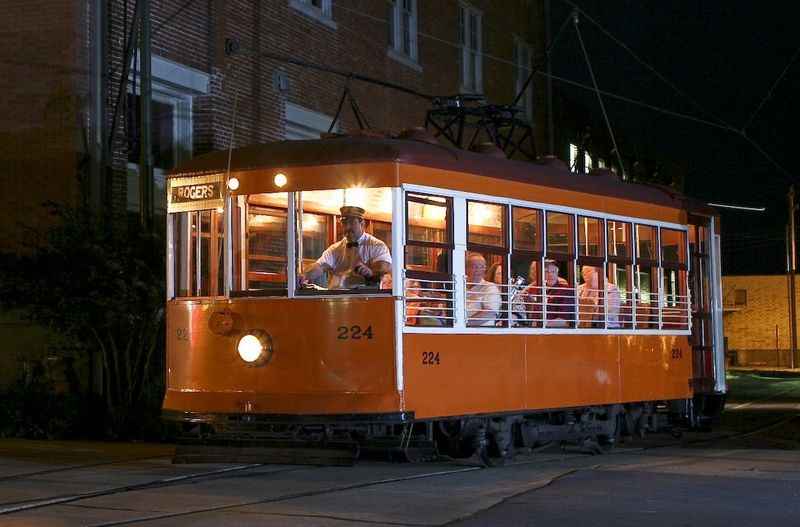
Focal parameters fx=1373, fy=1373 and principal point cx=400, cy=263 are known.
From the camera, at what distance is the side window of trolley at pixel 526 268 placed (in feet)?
45.4

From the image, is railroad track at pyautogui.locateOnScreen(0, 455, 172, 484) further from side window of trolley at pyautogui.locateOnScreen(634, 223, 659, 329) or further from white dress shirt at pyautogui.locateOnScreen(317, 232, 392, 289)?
side window of trolley at pyautogui.locateOnScreen(634, 223, 659, 329)

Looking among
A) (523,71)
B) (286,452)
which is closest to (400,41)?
(523,71)

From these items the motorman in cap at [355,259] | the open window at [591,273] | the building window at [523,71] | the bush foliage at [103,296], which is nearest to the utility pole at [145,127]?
the bush foliage at [103,296]

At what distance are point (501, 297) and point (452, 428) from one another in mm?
1382

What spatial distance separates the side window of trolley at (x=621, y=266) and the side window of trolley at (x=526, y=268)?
5.02ft

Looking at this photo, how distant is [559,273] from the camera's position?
582 inches

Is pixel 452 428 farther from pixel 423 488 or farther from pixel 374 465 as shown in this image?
pixel 423 488

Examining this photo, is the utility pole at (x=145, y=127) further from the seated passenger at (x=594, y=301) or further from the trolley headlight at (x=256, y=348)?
the seated passenger at (x=594, y=301)

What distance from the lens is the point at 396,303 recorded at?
1238 cm

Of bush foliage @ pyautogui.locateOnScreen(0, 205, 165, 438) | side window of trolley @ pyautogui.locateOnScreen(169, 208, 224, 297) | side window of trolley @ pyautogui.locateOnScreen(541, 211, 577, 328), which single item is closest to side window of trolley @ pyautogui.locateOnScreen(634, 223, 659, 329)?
side window of trolley @ pyautogui.locateOnScreen(541, 211, 577, 328)

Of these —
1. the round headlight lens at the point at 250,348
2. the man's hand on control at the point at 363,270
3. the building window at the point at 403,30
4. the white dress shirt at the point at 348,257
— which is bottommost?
the round headlight lens at the point at 250,348

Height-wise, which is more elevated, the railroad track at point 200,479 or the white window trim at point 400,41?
the white window trim at point 400,41

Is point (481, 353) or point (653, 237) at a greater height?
point (653, 237)

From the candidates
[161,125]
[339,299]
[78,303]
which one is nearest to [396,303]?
[339,299]
